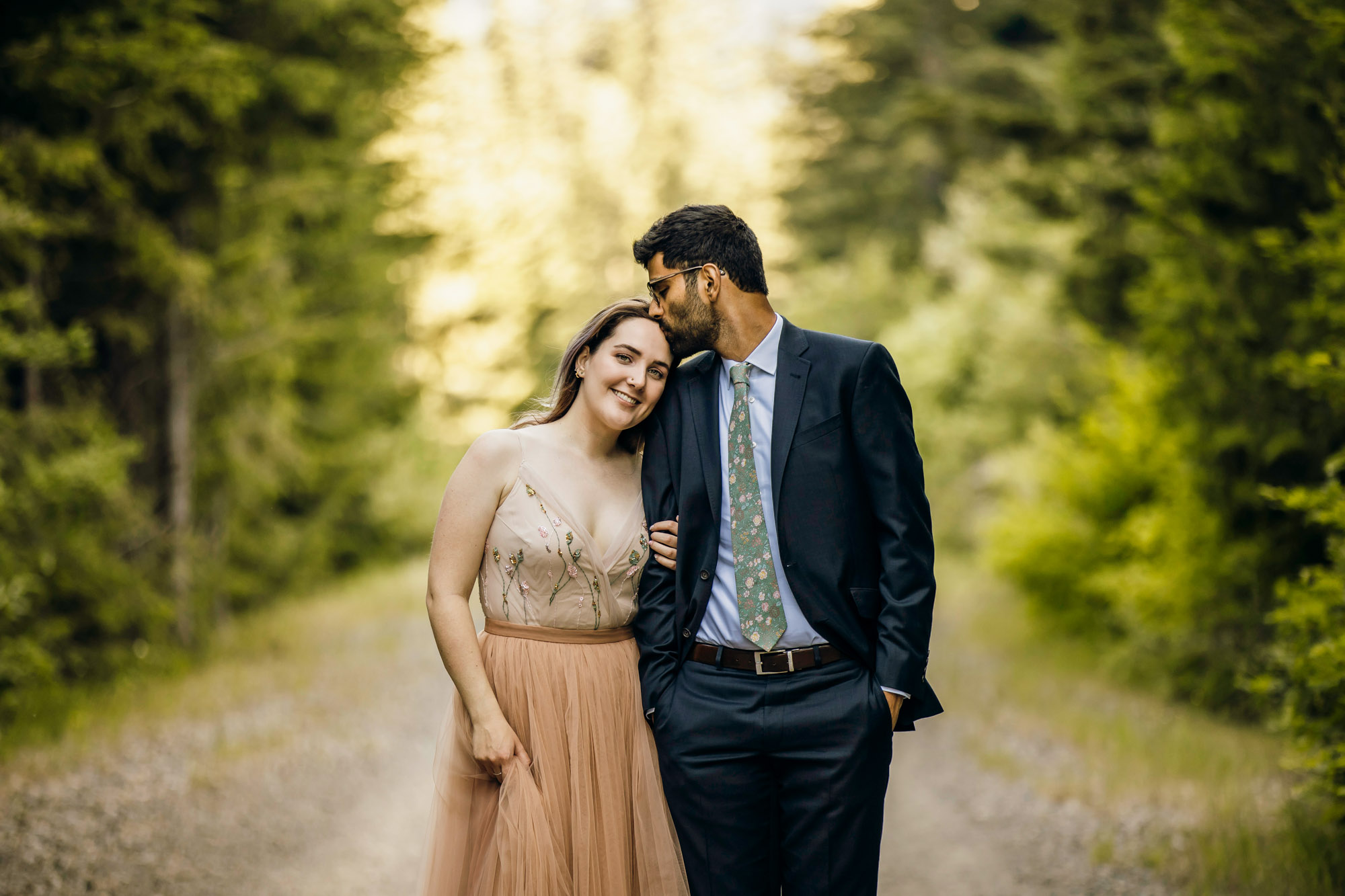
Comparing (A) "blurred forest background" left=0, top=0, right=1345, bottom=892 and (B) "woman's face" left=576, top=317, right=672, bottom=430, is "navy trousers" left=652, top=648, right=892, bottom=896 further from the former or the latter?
(A) "blurred forest background" left=0, top=0, right=1345, bottom=892

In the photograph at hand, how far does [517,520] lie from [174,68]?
18.2 feet

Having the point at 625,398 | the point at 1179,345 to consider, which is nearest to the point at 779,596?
the point at 625,398

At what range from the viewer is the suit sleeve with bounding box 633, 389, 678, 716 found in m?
2.95

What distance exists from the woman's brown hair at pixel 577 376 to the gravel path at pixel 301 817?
9.62ft

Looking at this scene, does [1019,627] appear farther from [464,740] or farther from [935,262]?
[935,262]

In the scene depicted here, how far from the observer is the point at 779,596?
111 inches

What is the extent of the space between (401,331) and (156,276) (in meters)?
9.40

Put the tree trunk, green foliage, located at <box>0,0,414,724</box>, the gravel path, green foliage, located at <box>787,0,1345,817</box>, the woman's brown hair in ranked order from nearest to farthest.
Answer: the woman's brown hair → the gravel path → green foliage, located at <box>787,0,1345,817</box> → green foliage, located at <box>0,0,414,724</box> → the tree trunk

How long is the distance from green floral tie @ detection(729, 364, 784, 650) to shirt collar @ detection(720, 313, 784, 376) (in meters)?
0.10

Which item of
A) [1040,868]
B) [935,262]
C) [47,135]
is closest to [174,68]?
[47,135]

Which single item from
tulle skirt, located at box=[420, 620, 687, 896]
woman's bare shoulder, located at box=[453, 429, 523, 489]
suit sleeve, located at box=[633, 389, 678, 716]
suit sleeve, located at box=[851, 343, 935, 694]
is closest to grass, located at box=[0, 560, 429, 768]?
tulle skirt, located at box=[420, 620, 687, 896]

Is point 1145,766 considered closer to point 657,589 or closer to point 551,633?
point 657,589

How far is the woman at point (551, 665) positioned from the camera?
2838mm

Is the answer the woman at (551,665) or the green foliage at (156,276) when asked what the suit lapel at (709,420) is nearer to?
the woman at (551,665)
